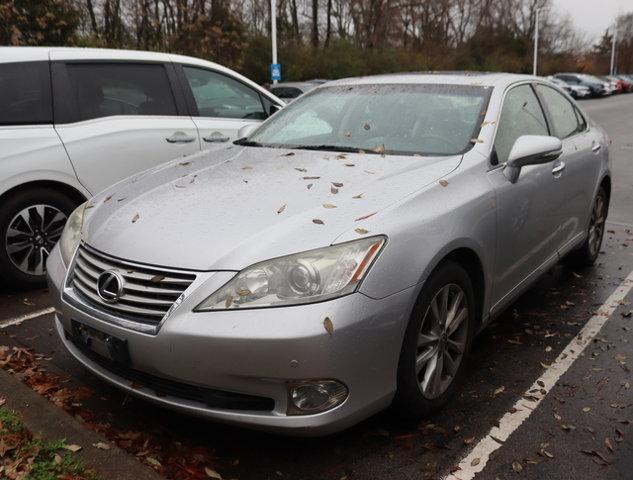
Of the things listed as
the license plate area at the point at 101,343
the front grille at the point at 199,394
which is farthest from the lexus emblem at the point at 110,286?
the front grille at the point at 199,394

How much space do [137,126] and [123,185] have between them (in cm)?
185

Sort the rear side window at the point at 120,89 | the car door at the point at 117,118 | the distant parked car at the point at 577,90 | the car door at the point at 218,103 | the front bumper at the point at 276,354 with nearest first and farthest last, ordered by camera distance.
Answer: the front bumper at the point at 276,354 → the car door at the point at 117,118 → the rear side window at the point at 120,89 → the car door at the point at 218,103 → the distant parked car at the point at 577,90

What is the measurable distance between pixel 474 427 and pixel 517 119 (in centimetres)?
193

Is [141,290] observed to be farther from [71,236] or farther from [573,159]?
[573,159]

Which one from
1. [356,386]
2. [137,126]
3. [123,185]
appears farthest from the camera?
[137,126]

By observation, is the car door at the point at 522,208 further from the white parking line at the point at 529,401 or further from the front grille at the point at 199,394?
the front grille at the point at 199,394

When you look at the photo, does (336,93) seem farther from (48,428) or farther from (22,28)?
(22,28)

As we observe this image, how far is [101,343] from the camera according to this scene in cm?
269

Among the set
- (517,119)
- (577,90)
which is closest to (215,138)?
(517,119)

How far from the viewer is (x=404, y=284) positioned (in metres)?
2.62

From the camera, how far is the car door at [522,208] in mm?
3463

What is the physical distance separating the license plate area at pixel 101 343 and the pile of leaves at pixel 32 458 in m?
0.39

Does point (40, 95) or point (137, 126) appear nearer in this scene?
point (40, 95)

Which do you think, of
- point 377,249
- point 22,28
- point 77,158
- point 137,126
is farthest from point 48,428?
point 22,28
